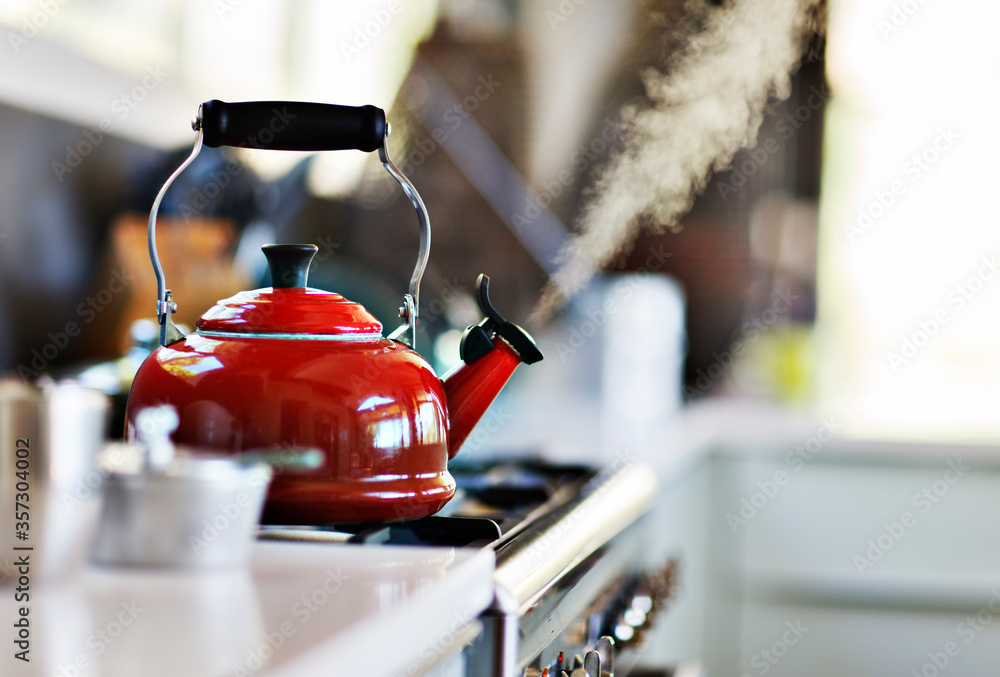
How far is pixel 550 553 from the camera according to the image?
2.74 ft

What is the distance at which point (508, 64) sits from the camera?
306 cm

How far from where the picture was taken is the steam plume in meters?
2.98

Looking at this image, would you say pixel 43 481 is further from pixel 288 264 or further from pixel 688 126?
pixel 688 126

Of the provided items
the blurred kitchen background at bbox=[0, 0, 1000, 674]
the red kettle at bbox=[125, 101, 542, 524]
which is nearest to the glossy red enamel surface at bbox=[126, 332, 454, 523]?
the red kettle at bbox=[125, 101, 542, 524]

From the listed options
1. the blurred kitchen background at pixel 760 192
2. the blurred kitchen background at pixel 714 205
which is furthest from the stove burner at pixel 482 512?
the blurred kitchen background at pixel 760 192

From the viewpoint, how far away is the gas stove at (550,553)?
724 millimetres

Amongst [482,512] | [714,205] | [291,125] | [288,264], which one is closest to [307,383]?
[288,264]

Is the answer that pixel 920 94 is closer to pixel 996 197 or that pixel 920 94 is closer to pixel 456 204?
pixel 996 197

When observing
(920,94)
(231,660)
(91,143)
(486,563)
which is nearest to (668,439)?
(91,143)

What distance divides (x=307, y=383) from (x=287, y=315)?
8 cm

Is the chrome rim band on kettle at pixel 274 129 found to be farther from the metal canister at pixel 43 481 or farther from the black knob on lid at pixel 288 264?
the metal canister at pixel 43 481

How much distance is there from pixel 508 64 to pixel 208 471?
261cm

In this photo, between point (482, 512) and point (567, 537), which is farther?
point (482, 512)

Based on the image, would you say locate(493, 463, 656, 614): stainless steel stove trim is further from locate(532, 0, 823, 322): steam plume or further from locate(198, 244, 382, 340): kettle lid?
locate(532, 0, 823, 322): steam plume
